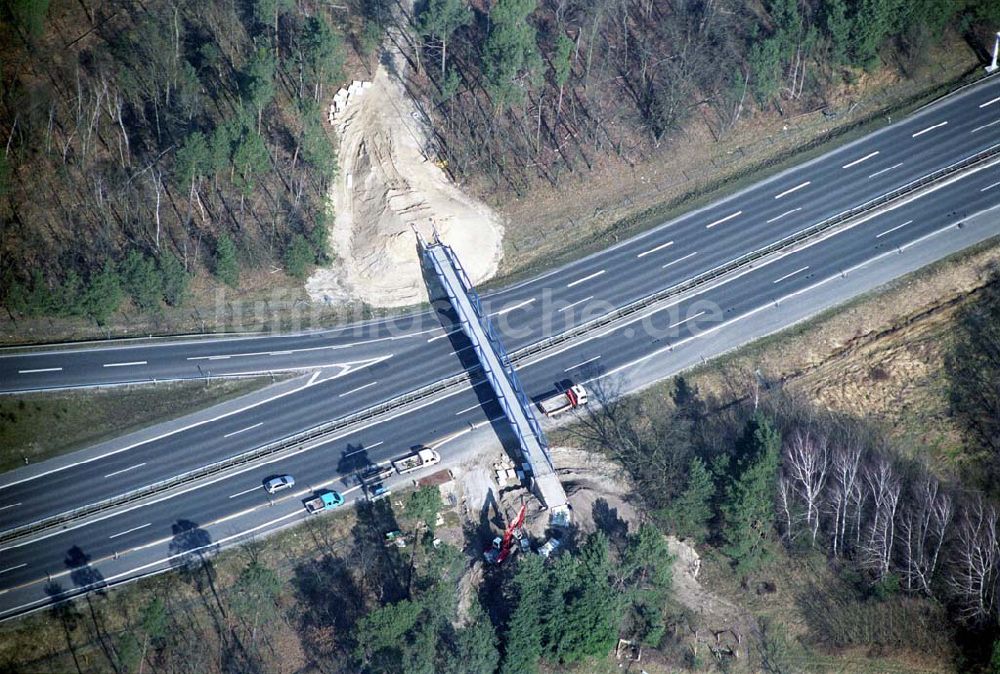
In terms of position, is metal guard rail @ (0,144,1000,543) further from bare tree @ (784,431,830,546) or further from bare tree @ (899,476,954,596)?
bare tree @ (899,476,954,596)

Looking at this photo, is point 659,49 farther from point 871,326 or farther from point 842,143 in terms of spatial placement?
point 871,326

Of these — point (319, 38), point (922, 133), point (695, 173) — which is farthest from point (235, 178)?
point (922, 133)

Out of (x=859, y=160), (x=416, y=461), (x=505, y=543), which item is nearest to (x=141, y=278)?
(x=416, y=461)

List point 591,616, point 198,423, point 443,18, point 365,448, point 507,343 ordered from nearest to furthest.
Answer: point 591,616 < point 365,448 < point 198,423 < point 507,343 < point 443,18

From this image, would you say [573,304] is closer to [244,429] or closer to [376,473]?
[376,473]

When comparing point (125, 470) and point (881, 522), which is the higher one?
point (125, 470)

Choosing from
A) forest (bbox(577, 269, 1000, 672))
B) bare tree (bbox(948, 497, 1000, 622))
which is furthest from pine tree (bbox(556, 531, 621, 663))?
bare tree (bbox(948, 497, 1000, 622))
